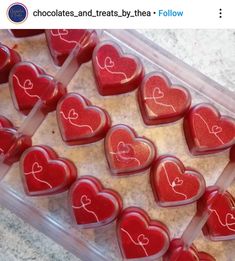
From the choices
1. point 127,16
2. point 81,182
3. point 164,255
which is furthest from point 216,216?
point 127,16

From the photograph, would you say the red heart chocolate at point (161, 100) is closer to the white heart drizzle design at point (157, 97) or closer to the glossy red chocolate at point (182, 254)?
the white heart drizzle design at point (157, 97)

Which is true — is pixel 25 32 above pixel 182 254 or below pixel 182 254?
above

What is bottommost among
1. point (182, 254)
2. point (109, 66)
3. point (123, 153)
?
point (182, 254)

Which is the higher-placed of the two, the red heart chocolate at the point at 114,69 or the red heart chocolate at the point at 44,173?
the red heart chocolate at the point at 114,69

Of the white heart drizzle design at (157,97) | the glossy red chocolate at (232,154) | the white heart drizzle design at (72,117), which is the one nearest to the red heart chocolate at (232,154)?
the glossy red chocolate at (232,154)

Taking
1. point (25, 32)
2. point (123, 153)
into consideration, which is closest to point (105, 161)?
point (123, 153)

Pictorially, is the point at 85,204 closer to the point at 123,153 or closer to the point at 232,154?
the point at 123,153

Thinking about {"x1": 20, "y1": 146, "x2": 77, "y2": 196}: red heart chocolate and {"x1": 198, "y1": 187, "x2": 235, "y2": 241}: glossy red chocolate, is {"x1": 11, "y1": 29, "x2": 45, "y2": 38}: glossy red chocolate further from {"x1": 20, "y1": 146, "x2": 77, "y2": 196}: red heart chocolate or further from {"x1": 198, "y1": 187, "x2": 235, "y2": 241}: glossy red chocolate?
{"x1": 198, "y1": 187, "x2": 235, "y2": 241}: glossy red chocolate
